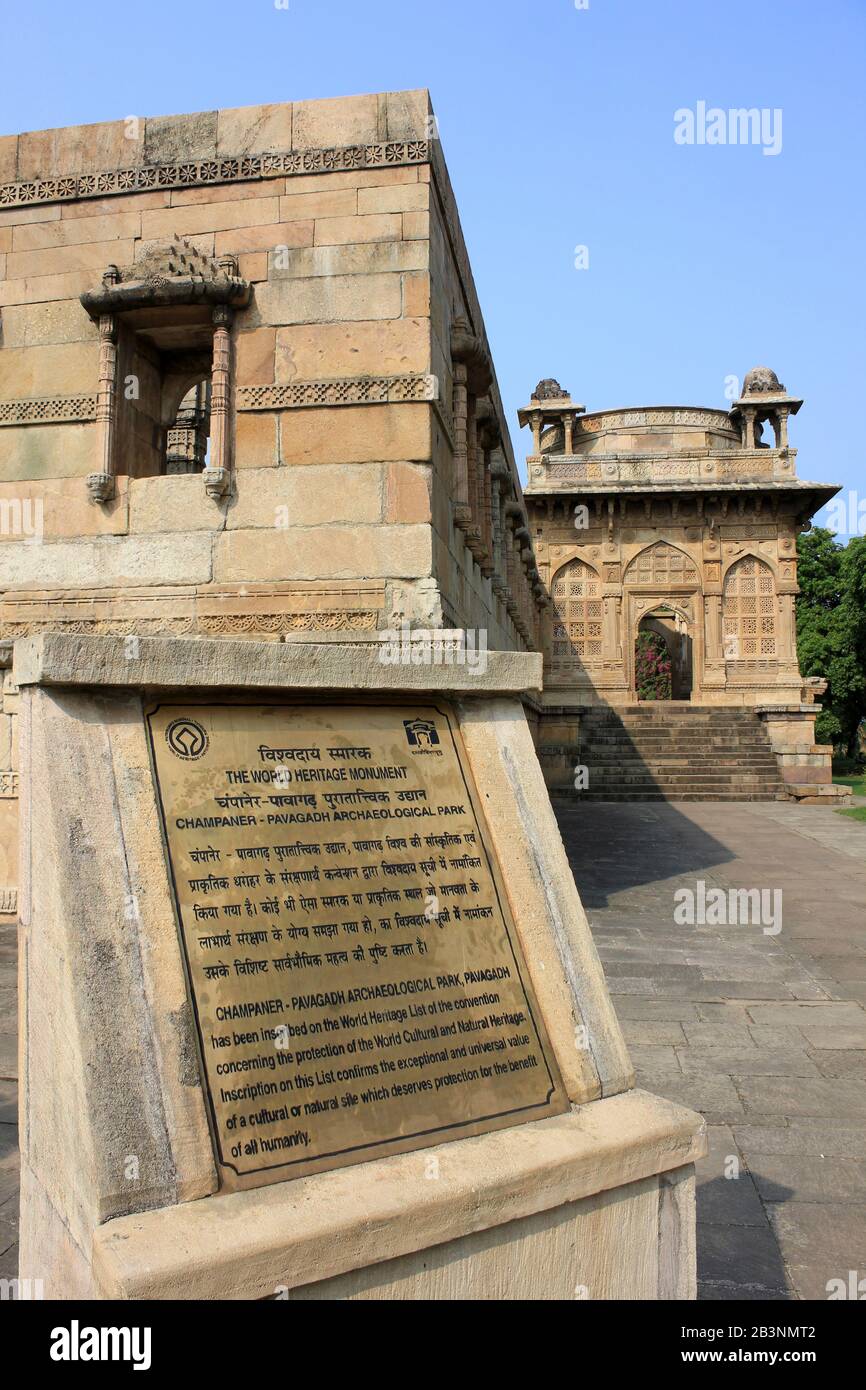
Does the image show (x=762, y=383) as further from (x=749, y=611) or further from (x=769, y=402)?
(x=749, y=611)

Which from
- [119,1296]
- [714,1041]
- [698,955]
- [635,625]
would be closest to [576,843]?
[698,955]

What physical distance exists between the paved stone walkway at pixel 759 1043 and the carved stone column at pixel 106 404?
180 inches

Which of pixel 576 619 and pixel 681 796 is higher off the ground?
pixel 576 619

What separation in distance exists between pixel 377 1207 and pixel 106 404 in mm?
6188

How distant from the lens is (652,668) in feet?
121

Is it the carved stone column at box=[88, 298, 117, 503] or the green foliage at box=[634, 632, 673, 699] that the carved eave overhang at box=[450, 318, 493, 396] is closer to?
the carved stone column at box=[88, 298, 117, 503]

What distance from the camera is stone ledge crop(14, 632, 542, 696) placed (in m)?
1.88

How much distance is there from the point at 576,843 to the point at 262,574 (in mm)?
6267

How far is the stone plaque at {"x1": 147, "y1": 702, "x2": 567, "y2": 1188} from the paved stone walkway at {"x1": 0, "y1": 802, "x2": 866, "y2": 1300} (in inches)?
42.9

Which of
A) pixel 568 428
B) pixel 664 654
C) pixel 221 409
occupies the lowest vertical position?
pixel 221 409

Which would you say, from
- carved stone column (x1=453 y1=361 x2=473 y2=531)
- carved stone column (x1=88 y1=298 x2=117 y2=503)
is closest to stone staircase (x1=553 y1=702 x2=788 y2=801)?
carved stone column (x1=453 y1=361 x2=473 y2=531)

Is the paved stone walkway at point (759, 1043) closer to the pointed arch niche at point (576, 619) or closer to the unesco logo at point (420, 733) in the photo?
the unesco logo at point (420, 733)

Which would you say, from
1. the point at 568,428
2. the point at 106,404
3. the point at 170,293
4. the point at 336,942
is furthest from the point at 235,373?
the point at 568,428

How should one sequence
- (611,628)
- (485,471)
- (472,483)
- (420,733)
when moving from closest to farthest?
(420,733)
(472,483)
(485,471)
(611,628)
